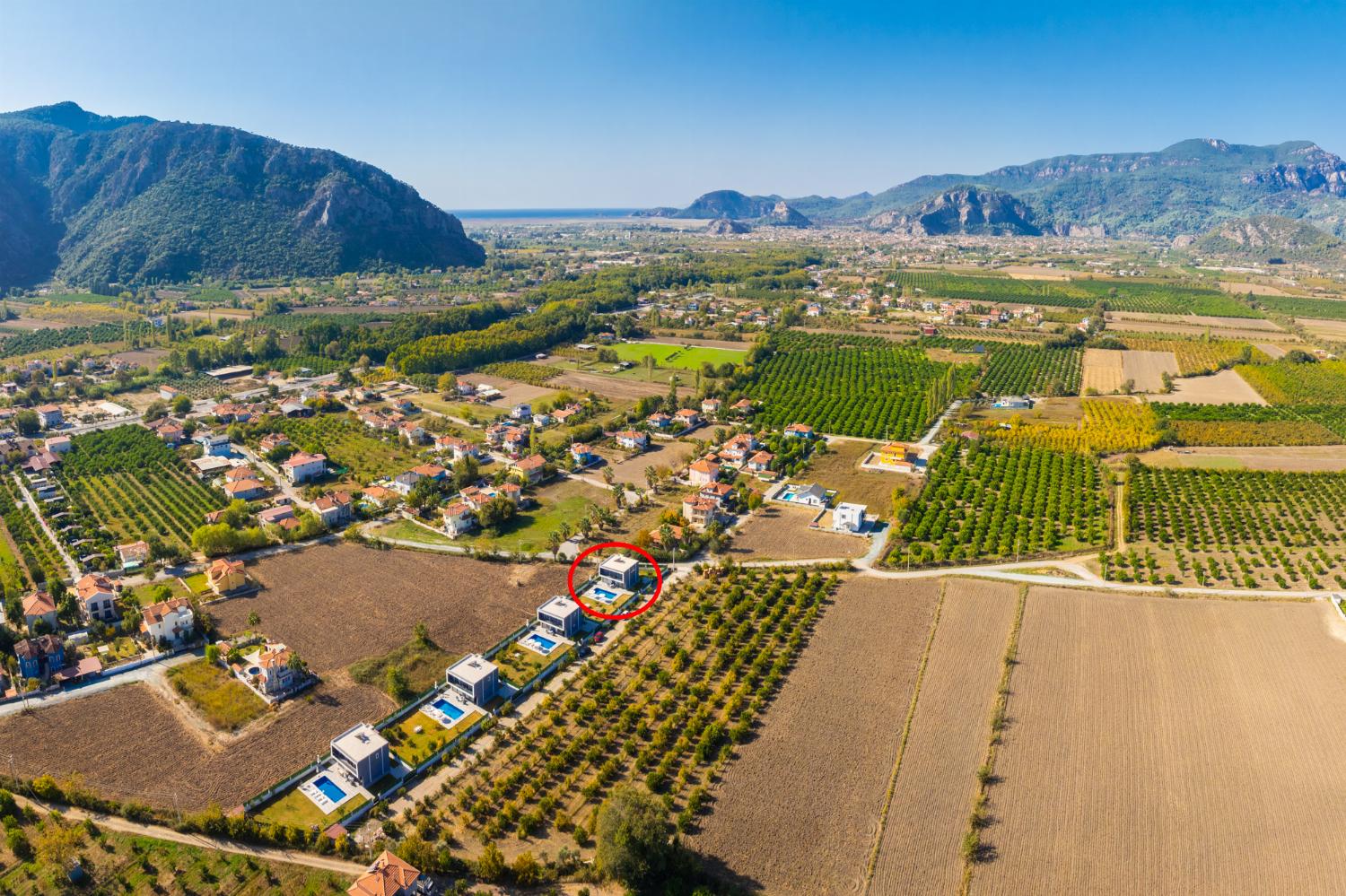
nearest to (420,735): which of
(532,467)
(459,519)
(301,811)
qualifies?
(301,811)

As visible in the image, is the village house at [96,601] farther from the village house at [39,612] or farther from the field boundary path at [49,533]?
the field boundary path at [49,533]

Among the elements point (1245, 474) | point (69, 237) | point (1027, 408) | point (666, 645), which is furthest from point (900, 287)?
point (69, 237)

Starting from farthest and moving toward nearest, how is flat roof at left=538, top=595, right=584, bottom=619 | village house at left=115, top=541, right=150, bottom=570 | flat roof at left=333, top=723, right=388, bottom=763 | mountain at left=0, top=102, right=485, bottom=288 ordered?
mountain at left=0, top=102, right=485, bottom=288 < village house at left=115, top=541, right=150, bottom=570 < flat roof at left=538, top=595, right=584, bottom=619 < flat roof at left=333, top=723, right=388, bottom=763

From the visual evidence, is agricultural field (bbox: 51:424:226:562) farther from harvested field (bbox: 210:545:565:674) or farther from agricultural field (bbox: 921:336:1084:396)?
agricultural field (bbox: 921:336:1084:396)

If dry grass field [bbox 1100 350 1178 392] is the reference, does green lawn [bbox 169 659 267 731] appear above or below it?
below

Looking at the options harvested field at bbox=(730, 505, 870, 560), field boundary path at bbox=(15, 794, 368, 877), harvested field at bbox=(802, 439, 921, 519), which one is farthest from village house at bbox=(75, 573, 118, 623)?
harvested field at bbox=(802, 439, 921, 519)

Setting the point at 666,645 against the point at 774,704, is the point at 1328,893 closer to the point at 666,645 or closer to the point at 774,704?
the point at 774,704

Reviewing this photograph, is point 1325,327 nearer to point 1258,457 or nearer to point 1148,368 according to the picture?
point 1148,368

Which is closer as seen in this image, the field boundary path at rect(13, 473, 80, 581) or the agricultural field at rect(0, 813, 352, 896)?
the agricultural field at rect(0, 813, 352, 896)
